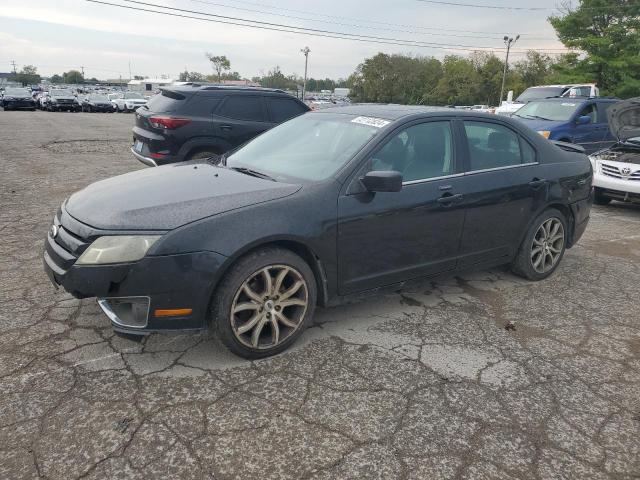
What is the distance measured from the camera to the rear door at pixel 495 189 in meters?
3.94

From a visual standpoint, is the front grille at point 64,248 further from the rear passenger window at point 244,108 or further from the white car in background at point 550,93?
the white car in background at point 550,93

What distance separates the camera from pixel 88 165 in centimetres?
1034

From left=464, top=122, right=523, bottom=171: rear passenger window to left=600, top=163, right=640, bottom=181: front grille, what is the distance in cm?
440

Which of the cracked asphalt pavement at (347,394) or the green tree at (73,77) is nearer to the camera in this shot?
the cracked asphalt pavement at (347,394)

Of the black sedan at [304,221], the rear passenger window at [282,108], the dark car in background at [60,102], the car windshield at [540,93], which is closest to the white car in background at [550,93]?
the car windshield at [540,93]

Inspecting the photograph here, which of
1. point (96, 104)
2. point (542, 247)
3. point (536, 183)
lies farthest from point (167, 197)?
point (96, 104)

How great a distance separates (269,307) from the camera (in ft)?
10.0

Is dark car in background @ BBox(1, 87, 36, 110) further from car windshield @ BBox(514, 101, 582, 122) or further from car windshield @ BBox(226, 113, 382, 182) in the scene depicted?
car windshield @ BBox(226, 113, 382, 182)

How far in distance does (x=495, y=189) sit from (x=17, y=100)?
36630 millimetres

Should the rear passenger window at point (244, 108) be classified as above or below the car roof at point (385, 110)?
below

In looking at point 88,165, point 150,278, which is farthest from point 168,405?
point 88,165

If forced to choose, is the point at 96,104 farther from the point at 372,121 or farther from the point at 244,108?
the point at 372,121

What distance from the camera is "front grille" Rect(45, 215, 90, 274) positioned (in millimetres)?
2830

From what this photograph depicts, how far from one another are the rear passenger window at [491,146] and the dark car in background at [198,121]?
4.58 m
